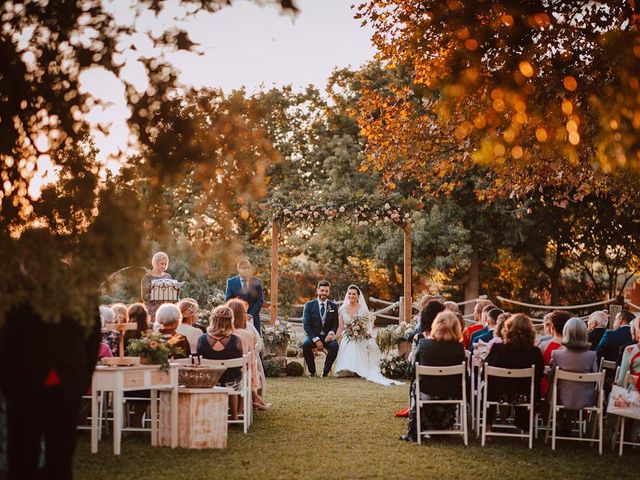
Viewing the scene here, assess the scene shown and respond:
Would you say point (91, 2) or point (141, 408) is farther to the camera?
point (141, 408)

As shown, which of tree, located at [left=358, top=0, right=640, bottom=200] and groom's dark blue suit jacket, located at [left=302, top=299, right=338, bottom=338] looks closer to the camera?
tree, located at [left=358, top=0, right=640, bottom=200]

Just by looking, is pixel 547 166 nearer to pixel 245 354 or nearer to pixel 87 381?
pixel 245 354

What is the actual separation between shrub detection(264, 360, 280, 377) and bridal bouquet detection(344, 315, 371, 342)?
1413 mm

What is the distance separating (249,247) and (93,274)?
25233 mm

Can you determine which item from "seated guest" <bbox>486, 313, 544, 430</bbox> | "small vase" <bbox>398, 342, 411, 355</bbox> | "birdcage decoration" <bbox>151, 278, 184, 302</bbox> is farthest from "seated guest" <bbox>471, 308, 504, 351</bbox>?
"small vase" <bbox>398, 342, 411, 355</bbox>

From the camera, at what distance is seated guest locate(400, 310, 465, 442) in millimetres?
9156

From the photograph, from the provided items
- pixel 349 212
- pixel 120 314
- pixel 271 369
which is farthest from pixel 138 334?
pixel 349 212

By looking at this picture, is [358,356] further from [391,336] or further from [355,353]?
[391,336]

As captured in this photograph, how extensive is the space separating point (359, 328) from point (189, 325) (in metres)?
6.16

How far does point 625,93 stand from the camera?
668 centimetres

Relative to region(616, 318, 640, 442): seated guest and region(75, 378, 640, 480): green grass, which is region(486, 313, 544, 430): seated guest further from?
region(616, 318, 640, 442): seated guest

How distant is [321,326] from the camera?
16.6 metres

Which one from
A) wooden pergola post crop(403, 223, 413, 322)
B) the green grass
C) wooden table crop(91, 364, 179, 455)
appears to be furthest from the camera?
wooden pergola post crop(403, 223, 413, 322)

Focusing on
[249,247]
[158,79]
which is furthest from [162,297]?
[249,247]
